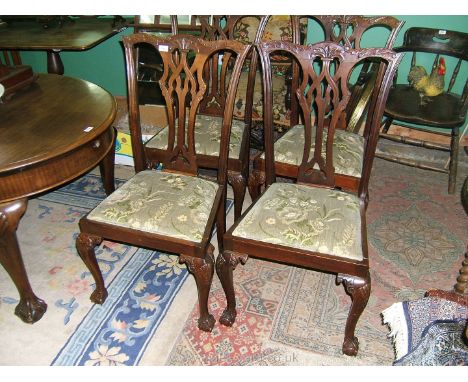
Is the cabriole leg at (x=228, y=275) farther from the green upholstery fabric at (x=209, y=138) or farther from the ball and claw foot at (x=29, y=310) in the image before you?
the ball and claw foot at (x=29, y=310)

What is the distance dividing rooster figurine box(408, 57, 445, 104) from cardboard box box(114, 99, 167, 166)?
183 centimetres

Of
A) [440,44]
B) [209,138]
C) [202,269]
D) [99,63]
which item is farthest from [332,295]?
[99,63]

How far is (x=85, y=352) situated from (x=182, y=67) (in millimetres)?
1276

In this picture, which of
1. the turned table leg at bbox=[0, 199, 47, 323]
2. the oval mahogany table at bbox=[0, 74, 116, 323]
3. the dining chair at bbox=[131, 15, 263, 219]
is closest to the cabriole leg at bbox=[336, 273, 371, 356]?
the dining chair at bbox=[131, 15, 263, 219]

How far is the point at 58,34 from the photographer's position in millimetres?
2904

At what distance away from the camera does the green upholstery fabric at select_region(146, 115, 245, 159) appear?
2029 millimetres

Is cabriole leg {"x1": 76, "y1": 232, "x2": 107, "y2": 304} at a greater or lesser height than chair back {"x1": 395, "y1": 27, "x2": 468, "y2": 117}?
lesser

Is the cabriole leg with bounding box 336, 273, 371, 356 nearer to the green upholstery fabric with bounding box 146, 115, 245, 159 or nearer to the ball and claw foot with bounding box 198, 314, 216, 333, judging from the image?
the ball and claw foot with bounding box 198, 314, 216, 333

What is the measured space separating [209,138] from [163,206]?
2.03 ft

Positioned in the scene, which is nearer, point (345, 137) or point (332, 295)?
point (332, 295)

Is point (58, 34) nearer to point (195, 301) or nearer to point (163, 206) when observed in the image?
point (163, 206)

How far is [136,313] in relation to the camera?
1.80m
